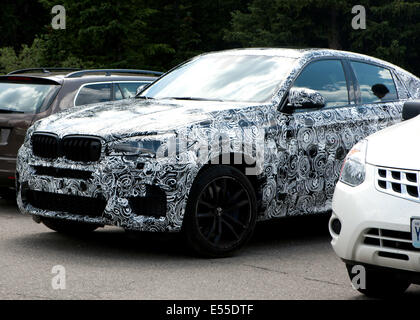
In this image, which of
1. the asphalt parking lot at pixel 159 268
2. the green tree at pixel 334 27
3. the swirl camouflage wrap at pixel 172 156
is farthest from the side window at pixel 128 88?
the green tree at pixel 334 27

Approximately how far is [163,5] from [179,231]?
4083 cm

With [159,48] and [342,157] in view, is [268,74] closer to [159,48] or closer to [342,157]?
[342,157]

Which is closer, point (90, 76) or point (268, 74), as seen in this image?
point (268, 74)

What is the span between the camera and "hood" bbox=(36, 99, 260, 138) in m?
6.80

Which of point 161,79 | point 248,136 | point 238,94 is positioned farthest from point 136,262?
point 161,79

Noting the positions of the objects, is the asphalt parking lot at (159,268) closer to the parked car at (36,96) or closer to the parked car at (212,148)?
the parked car at (212,148)

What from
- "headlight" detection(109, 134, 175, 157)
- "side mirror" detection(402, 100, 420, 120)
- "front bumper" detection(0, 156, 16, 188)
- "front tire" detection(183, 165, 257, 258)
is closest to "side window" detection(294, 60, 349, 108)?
"front tire" detection(183, 165, 257, 258)

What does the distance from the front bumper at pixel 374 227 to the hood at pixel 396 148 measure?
10 centimetres

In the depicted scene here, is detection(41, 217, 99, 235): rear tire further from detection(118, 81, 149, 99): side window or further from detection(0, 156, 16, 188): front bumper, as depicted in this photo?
detection(118, 81, 149, 99): side window

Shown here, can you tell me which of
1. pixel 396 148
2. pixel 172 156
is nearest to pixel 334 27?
pixel 172 156

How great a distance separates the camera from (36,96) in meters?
9.80

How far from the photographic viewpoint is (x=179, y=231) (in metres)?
6.77

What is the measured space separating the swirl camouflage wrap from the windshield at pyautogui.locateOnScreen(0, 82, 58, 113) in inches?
80.9

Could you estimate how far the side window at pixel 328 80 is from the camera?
26.2ft
